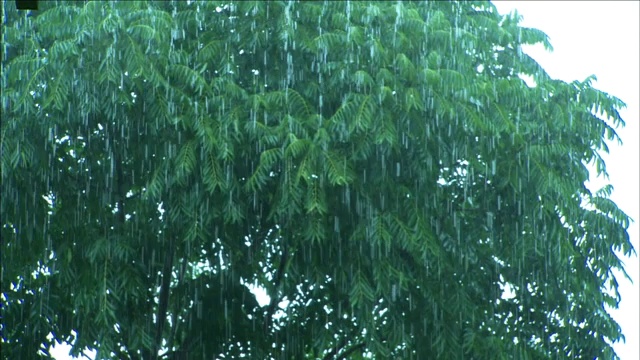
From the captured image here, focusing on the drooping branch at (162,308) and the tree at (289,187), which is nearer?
the tree at (289,187)

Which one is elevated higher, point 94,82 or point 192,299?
point 94,82

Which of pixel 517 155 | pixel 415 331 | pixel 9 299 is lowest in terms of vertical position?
pixel 415 331

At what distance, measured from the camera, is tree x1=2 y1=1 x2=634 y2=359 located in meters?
10.1

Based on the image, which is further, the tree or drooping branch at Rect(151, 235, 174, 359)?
drooping branch at Rect(151, 235, 174, 359)

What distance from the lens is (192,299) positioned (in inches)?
456

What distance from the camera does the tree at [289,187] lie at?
397 inches

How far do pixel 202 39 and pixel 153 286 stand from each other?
2977 mm

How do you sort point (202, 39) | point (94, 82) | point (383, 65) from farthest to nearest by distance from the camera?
1. point (202, 39)
2. point (383, 65)
3. point (94, 82)

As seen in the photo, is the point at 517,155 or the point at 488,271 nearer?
the point at 517,155

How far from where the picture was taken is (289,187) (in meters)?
9.58

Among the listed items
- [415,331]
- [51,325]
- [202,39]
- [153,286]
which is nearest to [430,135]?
[415,331]

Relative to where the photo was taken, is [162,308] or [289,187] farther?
[162,308]

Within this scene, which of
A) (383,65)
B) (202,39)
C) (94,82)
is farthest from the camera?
(202,39)

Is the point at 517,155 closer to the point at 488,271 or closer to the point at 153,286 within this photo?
the point at 488,271
